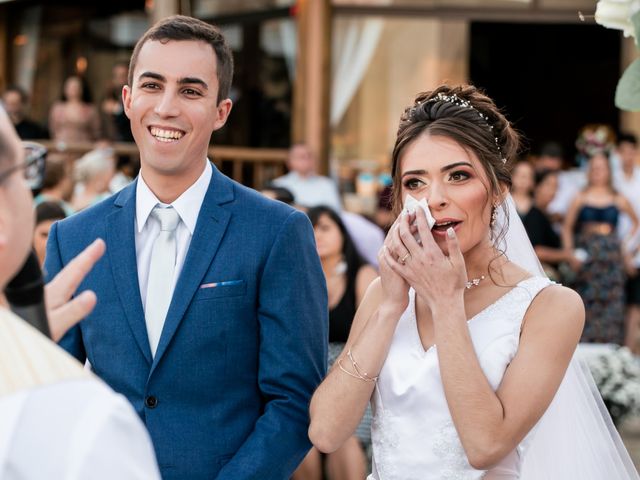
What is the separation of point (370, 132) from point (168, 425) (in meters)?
10.4

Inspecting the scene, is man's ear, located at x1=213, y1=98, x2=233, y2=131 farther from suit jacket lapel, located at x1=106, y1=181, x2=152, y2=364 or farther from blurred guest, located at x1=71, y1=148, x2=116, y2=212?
blurred guest, located at x1=71, y1=148, x2=116, y2=212

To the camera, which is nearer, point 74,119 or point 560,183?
point 560,183

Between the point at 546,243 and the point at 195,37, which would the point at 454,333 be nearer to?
the point at 195,37

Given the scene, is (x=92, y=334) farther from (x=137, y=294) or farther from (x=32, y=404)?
(x=32, y=404)

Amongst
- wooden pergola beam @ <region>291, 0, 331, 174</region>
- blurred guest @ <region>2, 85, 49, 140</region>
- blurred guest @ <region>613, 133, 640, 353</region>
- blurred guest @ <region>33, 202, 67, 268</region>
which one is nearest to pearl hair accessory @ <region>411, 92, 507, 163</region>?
blurred guest @ <region>33, 202, 67, 268</region>

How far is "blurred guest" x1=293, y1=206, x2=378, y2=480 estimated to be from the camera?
638 centimetres

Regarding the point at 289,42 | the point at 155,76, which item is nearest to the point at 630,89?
the point at 155,76

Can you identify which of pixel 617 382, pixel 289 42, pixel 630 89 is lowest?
pixel 617 382

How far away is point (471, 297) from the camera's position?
10.7ft

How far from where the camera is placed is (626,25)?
8.27ft

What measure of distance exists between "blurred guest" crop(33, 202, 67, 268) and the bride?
3.11m

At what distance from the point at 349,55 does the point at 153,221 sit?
10.2 metres

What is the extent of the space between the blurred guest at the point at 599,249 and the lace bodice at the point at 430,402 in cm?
770

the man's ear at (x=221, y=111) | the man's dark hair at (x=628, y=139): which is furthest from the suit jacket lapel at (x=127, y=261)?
the man's dark hair at (x=628, y=139)
